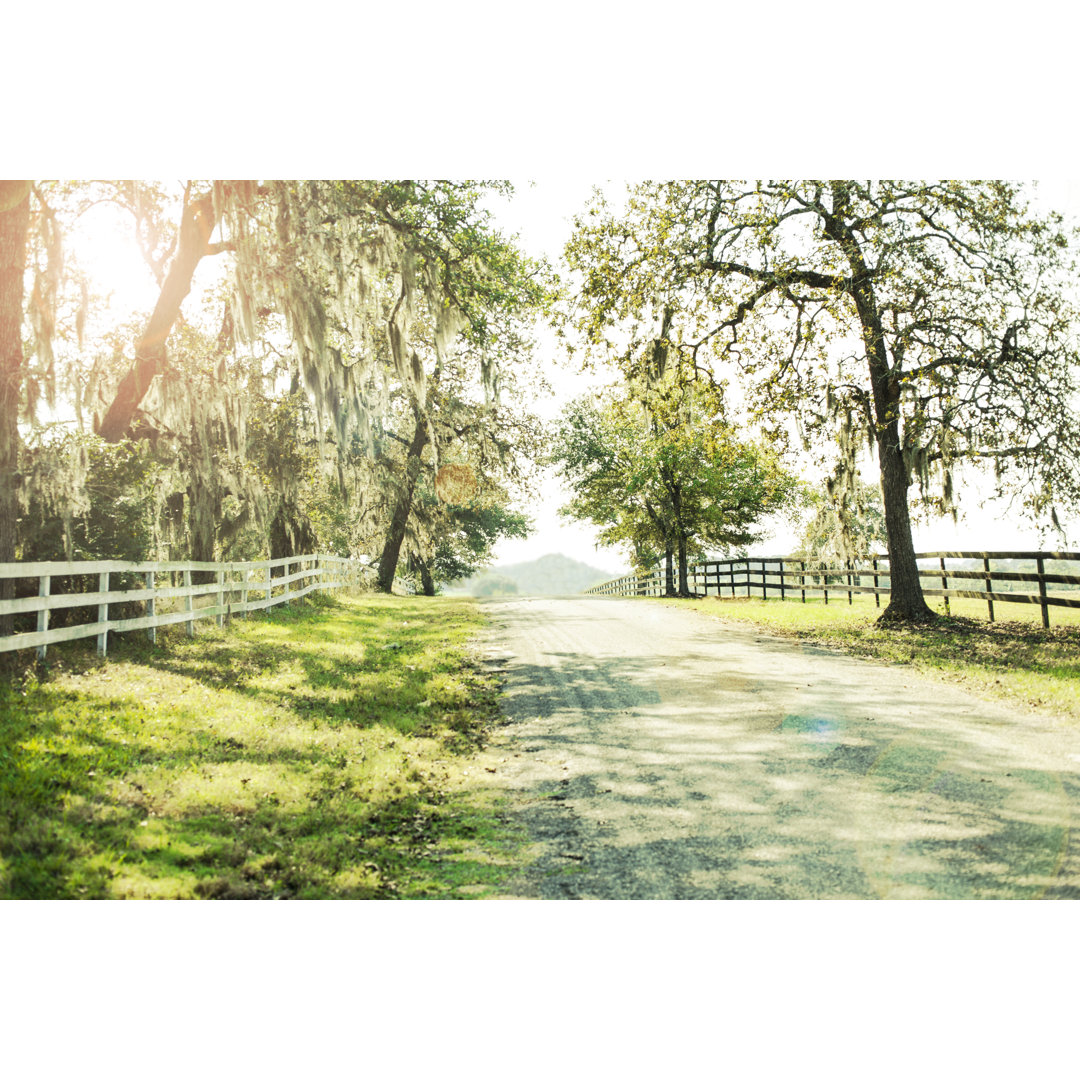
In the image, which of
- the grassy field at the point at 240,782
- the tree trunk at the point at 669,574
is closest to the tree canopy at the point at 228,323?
the grassy field at the point at 240,782

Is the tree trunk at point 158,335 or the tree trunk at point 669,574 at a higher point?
the tree trunk at point 158,335

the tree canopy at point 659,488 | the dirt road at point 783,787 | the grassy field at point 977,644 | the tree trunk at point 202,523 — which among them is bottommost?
the dirt road at point 783,787

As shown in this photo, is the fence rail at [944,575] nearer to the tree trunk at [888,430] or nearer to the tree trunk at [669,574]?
the tree trunk at [888,430]

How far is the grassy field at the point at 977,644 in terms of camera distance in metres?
7.22

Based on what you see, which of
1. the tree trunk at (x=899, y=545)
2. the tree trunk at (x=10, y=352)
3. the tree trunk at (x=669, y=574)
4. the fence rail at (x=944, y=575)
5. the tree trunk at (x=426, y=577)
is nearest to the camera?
the tree trunk at (x=10, y=352)

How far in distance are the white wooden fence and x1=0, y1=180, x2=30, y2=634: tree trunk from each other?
28 cm

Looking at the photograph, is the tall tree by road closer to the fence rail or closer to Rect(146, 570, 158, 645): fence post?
the fence rail

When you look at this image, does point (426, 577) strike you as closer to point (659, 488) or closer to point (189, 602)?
point (659, 488)

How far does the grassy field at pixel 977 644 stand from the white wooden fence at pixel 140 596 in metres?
8.86

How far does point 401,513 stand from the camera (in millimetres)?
24062

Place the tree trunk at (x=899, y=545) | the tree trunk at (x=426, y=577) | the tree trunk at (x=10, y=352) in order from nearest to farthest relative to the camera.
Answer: the tree trunk at (x=10, y=352) → the tree trunk at (x=899, y=545) → the tree trunk at (x=426, y=577)

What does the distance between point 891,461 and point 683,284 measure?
4.69 m

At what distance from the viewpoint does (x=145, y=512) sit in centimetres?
953
